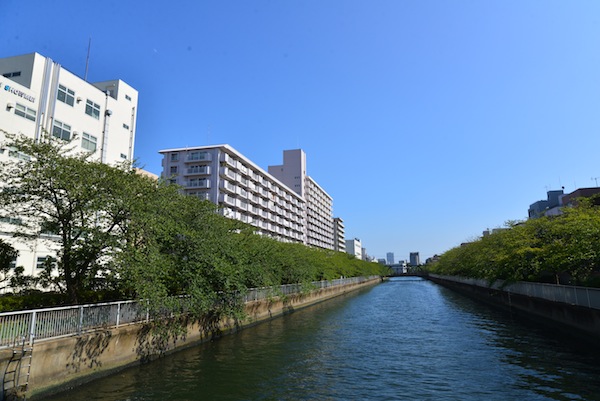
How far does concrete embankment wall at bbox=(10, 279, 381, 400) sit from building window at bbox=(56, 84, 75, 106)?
26317mm

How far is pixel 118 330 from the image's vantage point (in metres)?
14.6

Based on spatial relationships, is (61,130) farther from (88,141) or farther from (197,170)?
(197,170)

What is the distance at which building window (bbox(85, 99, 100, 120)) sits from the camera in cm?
3693

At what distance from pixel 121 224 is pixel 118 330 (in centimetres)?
451

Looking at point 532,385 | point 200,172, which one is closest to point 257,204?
point 200,172

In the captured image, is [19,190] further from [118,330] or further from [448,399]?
[448,399]

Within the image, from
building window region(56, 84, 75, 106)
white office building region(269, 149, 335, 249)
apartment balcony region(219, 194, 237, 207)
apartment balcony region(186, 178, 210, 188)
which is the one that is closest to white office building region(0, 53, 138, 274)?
building window region(56, 84, 75, 106)

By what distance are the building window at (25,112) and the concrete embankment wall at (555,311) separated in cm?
4134

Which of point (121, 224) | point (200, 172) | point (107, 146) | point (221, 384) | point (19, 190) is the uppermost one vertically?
point (200, 172)

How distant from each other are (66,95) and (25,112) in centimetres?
463

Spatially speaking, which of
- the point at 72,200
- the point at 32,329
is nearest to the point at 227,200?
the point at 72,200

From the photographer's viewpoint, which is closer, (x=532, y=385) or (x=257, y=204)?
(x=532, y=385)

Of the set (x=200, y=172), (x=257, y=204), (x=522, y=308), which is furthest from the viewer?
(x=257, y=204)

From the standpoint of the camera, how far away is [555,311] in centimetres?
2422
